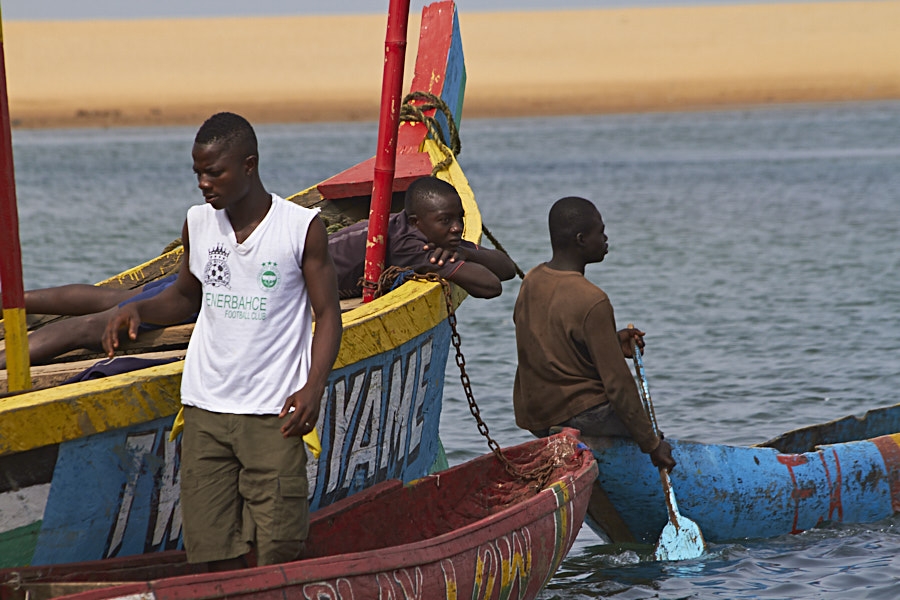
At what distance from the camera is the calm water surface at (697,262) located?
6027 millimetres

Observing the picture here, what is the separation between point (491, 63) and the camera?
7831 centimetres

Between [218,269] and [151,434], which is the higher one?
[218,269]

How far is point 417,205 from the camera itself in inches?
215

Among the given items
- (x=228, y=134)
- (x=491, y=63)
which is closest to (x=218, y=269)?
(x=228, y=134)

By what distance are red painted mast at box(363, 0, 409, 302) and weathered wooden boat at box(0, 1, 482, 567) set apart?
24cm

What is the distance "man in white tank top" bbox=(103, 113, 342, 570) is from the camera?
370 centimetres

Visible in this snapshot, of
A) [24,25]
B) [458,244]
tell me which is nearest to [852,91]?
[458,244]

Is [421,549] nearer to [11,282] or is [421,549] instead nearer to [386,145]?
[11,282]

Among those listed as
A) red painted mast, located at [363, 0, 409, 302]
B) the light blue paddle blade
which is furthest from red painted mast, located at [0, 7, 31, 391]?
the light blue paddle blade

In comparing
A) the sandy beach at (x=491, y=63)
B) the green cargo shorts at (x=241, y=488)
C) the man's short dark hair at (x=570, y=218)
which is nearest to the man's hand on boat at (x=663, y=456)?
the man's short dark hair at (x=570, y=218)

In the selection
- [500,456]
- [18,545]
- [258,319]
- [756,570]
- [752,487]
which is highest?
[258,319]

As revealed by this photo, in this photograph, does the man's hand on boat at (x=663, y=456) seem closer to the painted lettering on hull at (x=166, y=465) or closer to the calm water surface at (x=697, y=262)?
the calm water surface at (x=697, y=262)

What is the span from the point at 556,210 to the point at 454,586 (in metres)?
1.76

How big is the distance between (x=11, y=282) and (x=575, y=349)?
7.62ft
